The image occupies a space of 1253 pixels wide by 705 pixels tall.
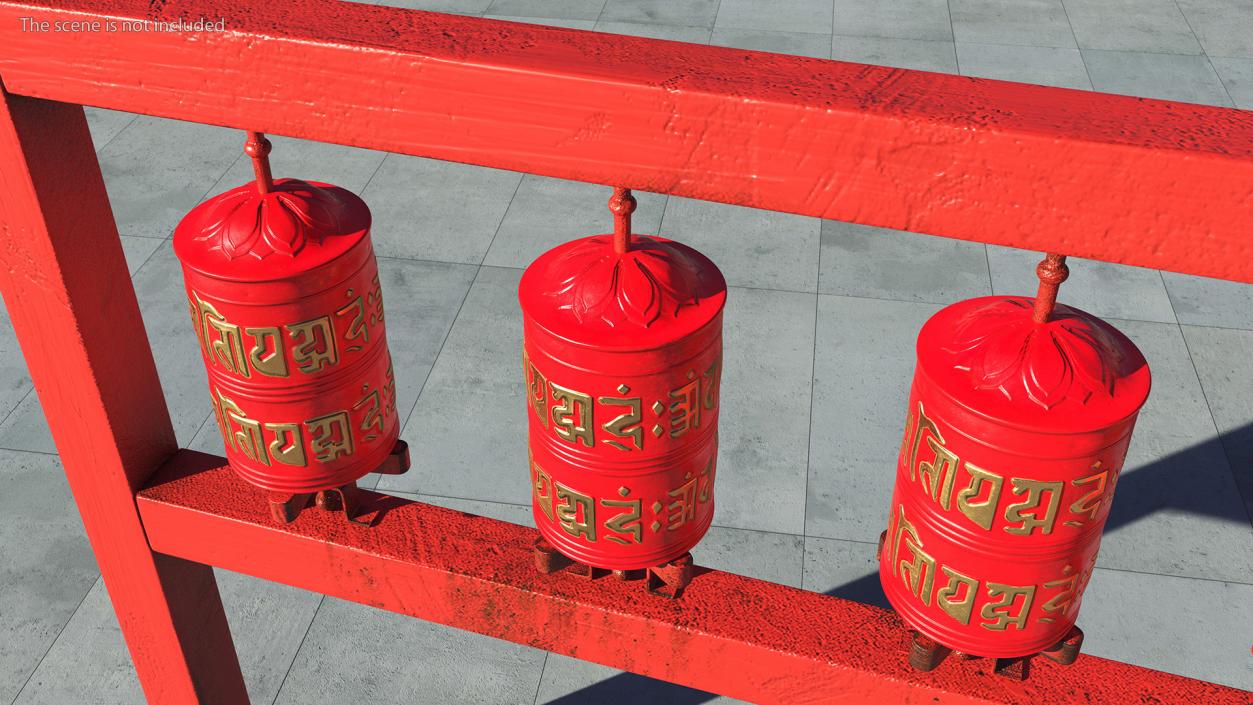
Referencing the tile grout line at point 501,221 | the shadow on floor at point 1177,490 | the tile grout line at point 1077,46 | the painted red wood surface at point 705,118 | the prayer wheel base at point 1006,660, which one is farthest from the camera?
the tile grout line at point 1077,46

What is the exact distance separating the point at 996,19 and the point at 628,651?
7.52 metres

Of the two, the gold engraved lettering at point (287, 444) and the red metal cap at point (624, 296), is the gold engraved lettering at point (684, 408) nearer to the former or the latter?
the red metal cap at point (624, 296)

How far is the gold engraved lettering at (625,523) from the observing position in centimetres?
175

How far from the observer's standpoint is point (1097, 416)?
1.40 meters

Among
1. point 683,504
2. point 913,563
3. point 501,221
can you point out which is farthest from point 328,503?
point 501,221

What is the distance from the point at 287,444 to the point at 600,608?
0.59 meters

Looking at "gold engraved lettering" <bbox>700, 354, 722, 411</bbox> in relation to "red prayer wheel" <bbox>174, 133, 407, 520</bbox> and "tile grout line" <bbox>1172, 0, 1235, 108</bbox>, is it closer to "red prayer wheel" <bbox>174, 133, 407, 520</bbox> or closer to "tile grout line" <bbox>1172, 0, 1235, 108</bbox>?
"red prayer wheel" <bbox>174, 133, 407, 520</bbox>

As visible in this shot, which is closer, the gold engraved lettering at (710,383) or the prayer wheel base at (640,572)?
the gold engraved lettering at (710,383)

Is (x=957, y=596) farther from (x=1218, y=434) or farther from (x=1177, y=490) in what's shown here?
(x=1218, y=434)

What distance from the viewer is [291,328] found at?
178 centimetres

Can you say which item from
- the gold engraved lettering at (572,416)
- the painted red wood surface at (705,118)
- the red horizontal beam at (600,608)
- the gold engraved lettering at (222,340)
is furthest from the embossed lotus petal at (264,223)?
the red horizontal beam at (600,608)

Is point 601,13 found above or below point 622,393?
below

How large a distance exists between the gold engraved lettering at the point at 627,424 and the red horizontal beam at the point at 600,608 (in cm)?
36

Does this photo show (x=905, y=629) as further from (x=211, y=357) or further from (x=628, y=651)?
(x=211, y=357)
